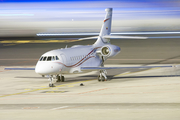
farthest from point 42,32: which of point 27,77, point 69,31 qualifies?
point 27,77

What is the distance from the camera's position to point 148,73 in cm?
3447

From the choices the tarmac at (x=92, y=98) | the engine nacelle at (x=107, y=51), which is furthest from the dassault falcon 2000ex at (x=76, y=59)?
the tarmac at (x=92, y=98)

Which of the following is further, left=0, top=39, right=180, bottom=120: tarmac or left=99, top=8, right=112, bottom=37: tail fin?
left=99, top=8, right=112, bottom=37: tail fin

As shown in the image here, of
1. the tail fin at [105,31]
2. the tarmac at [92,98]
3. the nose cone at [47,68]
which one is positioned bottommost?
the tarmac at [92,98]

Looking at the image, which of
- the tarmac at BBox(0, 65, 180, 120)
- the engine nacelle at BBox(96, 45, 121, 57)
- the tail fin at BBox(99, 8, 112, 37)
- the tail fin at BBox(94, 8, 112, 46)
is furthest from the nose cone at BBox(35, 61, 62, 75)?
the tail fin at BBox(99, 8, 112, 37)

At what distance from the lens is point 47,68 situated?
2594cm

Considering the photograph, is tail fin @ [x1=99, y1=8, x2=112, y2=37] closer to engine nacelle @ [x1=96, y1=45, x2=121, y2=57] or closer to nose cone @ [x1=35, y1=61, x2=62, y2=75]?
engine nacelle @ [x1=96, y1=45, x2=121, y2=57]

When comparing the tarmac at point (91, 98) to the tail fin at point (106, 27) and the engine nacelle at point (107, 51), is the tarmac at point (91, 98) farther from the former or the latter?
the tail fin at point (106, 27)

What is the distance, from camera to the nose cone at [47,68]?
84.6 ft

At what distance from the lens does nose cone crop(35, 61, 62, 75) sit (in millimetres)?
25781

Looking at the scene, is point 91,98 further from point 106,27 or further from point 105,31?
point 106,27

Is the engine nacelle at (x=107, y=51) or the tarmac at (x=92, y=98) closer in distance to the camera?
the tarmac at (x=92, y=98)
